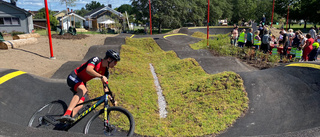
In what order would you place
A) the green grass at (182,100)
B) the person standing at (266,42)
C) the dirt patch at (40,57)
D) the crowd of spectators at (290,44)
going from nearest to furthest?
the green grass at (182,100) < the dirt patch at (40,57) < the crowd of spectators at (290,44) < the person standing at (266,42)

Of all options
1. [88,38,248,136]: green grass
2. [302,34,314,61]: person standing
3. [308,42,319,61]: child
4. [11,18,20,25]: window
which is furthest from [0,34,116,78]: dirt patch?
[11,18,20,25]: window

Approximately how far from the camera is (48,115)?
4.94 m

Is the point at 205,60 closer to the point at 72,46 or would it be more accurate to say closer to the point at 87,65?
the point at 87,65

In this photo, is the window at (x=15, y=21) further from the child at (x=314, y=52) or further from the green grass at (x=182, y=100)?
the child at (x=314, y=52)

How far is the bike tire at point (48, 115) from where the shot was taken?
4.88 metres

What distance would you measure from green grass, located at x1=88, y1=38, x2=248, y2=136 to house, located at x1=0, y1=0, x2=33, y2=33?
35.3 meters

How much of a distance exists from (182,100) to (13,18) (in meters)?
40.5

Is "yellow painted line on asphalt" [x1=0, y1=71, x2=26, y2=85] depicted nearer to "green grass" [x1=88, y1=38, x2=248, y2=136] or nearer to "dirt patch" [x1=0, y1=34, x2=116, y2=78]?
"green grass" [x1=88, y1=38, x2=248, y2=136]

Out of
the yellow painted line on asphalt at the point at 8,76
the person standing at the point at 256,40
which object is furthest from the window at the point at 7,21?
the person standing at the point at 256,40

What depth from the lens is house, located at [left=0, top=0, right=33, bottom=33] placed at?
36781 mm

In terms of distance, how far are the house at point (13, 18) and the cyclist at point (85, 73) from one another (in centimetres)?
4026

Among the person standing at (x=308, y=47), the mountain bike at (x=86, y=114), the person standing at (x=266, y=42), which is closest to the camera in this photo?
the mountain bike at (x=86, y=114)

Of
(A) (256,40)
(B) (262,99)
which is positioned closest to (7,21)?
(A) (256,40)

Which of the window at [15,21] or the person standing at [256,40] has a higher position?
the window at [15,21]
